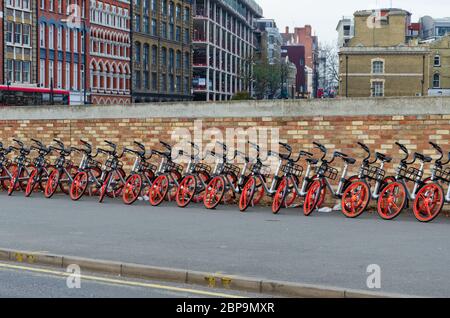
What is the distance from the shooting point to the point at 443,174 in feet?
49.9

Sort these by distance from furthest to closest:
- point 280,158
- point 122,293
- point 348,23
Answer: point 348,23, point 280,158, point 122,293

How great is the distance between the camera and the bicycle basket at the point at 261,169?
16.4 metres

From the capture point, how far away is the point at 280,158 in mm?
16484

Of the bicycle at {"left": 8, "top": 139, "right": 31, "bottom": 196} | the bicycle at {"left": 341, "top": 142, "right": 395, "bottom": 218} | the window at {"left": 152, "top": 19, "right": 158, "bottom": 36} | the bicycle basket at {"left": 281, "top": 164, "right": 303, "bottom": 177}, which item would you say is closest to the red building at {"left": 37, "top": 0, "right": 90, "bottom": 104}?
the window at {"left": 152, "top": 19, "right": 158, "bottom": 36}

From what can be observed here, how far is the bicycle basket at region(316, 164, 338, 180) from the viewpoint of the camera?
15648mm

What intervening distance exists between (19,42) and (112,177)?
53.1 m

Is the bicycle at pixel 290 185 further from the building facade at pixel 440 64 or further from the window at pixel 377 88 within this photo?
the building facade at pixel 440 64

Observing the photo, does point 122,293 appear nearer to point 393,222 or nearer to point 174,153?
point 393,222

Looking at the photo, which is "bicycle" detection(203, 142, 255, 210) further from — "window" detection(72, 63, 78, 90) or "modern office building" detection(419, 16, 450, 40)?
"modern office building" detection(419, 16, 450, 40)

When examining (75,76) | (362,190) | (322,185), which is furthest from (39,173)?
(75,76)

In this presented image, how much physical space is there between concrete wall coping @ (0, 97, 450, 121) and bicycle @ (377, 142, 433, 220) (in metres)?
1.39

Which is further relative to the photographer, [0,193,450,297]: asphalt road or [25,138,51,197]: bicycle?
[25,138,51,197]: bicycle

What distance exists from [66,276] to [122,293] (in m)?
1.22

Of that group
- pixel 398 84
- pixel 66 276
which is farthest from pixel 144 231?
pixel 398 84
